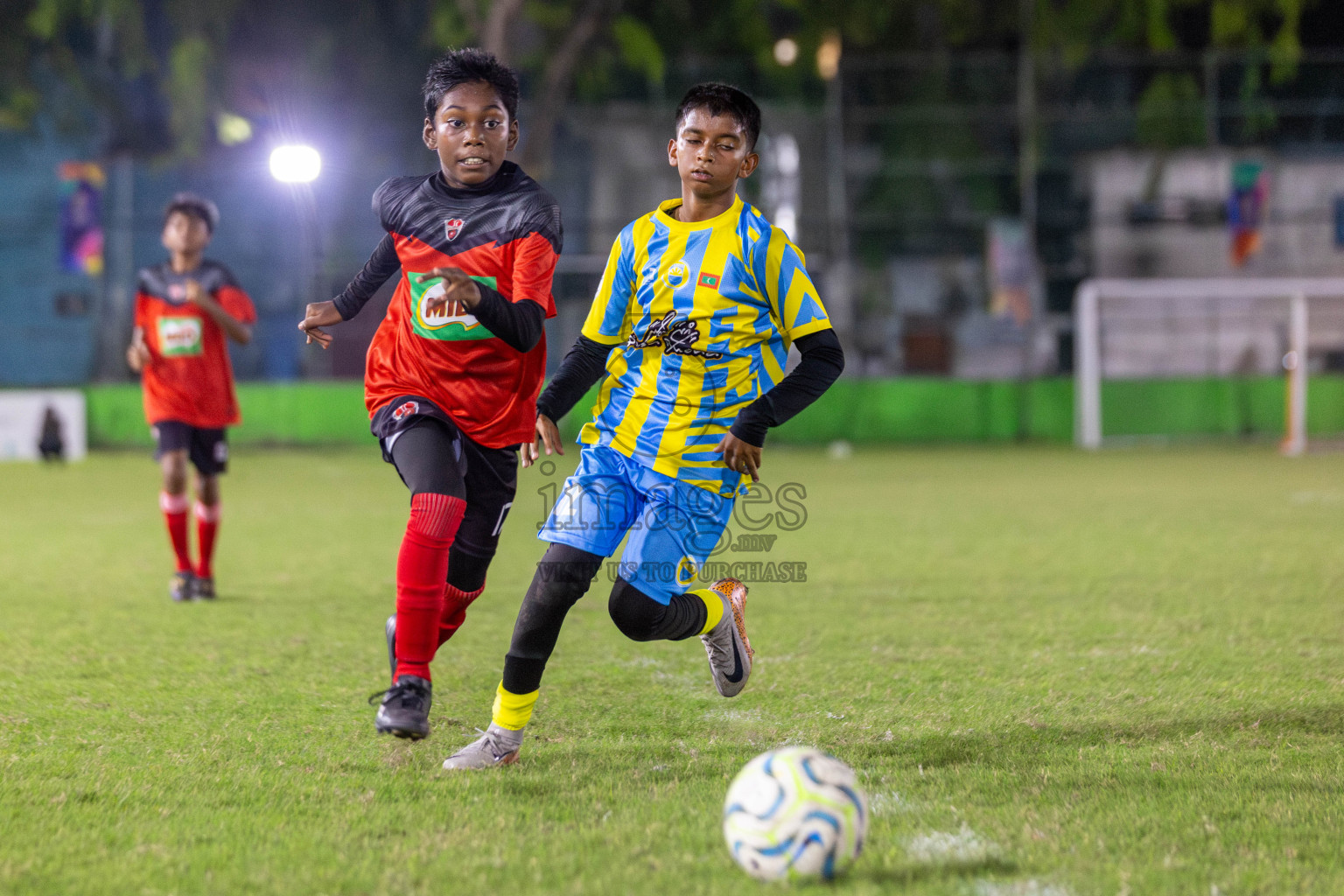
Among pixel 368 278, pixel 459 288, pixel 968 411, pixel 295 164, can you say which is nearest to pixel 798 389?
pixel 459 288

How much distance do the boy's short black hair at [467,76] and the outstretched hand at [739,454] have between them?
3.68 ft

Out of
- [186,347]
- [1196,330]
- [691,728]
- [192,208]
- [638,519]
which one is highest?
[1196,330]

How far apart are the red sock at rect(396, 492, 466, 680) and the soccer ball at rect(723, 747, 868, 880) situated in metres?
1.10

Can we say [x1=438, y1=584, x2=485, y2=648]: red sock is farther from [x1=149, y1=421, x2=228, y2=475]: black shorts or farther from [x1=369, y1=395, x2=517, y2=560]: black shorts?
[x1=149, y1=421, x2=228, y2=475]: black shorts

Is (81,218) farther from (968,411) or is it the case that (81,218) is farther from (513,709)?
(513,709)

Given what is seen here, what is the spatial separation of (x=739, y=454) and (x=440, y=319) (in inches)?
35.1

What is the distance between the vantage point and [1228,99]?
21.7 meters

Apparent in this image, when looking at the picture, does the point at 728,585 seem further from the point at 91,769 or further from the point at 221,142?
the point at 221,142

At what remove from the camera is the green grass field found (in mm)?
2543

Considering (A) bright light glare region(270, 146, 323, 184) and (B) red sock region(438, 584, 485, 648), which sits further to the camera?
(A) bright light glare region(270, 146, 323, 184)

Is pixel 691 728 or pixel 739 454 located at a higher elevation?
pixel 739 454

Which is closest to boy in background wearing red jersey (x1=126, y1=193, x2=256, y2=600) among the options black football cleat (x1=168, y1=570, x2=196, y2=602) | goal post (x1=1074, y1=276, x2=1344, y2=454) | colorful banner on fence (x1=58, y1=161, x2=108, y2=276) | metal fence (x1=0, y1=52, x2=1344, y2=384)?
black football cleat (x1=168, y1=570, x2=196, y2=602)

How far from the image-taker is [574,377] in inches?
134

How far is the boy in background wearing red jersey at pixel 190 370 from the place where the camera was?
20.6 ft
